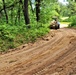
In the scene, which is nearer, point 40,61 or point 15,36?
point 40,61

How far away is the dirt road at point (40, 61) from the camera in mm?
9680

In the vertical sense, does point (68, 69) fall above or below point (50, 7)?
below

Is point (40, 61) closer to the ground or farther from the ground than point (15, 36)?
closer to the ground

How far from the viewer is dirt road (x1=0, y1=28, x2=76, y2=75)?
968 cm

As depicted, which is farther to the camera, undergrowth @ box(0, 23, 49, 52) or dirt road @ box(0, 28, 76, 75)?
undergrowth @ box(0, 23, 49, 52)

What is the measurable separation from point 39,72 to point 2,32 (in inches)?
315

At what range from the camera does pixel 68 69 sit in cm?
980

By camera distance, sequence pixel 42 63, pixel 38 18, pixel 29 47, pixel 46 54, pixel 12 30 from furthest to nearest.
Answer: pixel 38 18, pixel 12 30, pixel 29 47, pixel 46 54, pixel 42 63

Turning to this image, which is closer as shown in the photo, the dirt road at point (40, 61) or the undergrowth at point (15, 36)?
the dirt road at point (40, 61)

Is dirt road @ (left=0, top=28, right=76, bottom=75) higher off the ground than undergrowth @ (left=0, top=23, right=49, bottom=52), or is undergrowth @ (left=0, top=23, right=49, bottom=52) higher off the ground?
undergrowth @ (left=0, top=23, right=49, bottom=52)

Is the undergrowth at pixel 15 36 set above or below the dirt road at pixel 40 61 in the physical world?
above

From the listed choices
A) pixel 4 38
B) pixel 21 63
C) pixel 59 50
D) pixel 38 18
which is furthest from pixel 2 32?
pixel 38 18

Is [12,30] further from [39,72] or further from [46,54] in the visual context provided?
[39,72]

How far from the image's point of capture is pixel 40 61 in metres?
11.3
